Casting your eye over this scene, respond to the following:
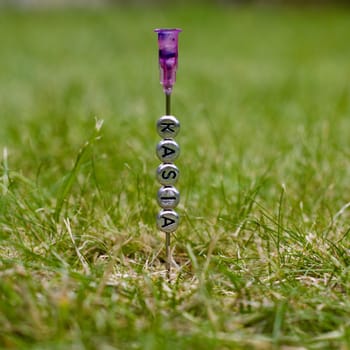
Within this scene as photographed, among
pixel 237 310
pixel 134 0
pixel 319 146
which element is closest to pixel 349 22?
pixel 134 0

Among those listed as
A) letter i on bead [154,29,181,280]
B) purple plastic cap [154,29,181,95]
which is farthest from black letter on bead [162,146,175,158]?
purple plastic cap [154,29,181,95]

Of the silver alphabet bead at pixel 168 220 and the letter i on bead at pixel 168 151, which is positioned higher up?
the letter i on bead at pixel 168 151

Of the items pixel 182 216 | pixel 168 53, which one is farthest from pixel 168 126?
pixel 182 216

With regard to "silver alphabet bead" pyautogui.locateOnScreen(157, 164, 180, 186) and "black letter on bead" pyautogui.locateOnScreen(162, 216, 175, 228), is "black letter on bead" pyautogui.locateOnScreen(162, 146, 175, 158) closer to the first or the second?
"silver alphabet bead" pyautogui.locateOnScreen(157, 164, 180, 186)

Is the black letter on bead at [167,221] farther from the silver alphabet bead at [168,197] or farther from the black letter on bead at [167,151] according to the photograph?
the black letter on bead at [167,151]

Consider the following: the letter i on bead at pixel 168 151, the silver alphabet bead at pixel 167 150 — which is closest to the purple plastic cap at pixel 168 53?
the letter i on bead at pixel 168 151

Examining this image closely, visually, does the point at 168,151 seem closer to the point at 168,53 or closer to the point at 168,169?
the point at 168,169
